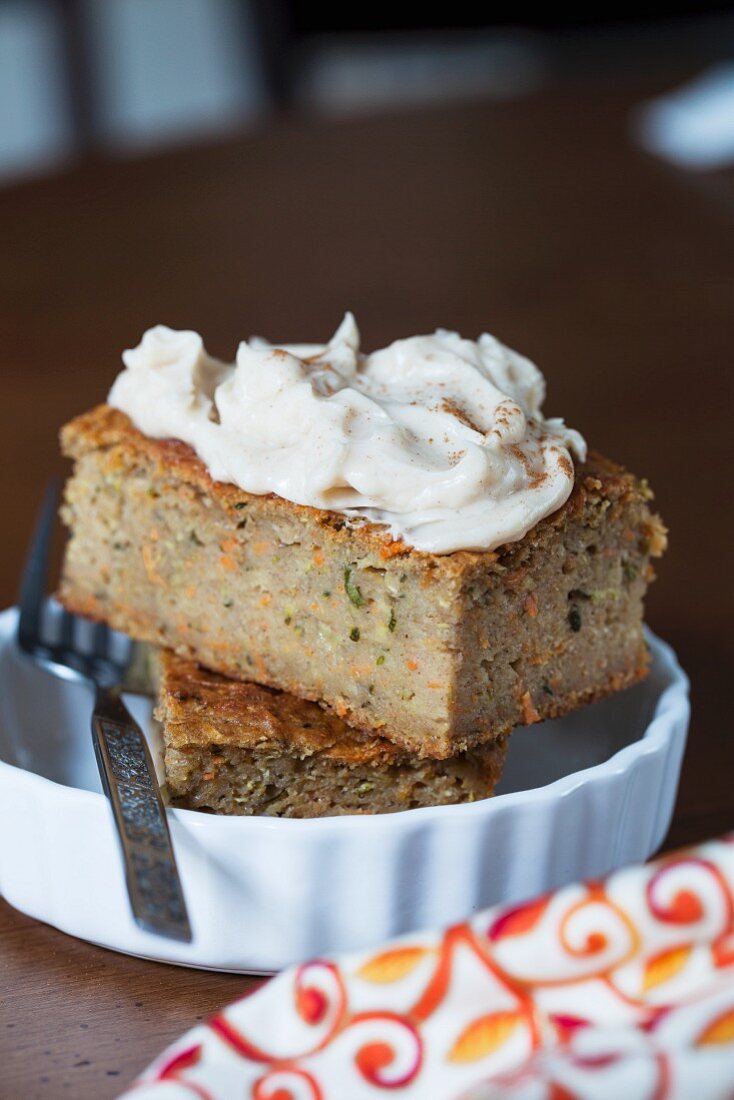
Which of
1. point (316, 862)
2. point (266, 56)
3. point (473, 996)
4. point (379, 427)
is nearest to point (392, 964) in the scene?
point (473, 996)

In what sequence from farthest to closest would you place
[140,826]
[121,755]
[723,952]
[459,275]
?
[459,275] < [121,755] < [140,826] < [723,952]

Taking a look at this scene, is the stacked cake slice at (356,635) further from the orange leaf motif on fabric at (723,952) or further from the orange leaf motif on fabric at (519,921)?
the orange leaf motif on fabric at (723,952)

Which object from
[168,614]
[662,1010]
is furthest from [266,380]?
[662,1010]

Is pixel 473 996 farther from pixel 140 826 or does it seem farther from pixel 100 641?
pixel 100 641

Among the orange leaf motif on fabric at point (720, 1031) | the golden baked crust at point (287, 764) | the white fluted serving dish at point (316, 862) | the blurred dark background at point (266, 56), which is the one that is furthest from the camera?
the blurred dark background at point (266, 56)

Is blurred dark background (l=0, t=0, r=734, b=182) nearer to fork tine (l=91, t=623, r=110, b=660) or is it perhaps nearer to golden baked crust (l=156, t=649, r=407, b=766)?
fork tine (l=91, t=623, r=110, b=660)

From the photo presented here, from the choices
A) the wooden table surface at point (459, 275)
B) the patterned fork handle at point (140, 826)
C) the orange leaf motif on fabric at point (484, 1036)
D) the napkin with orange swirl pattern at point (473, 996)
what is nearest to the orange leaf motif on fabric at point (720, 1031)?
the napkin with orange swirl pattern at point (473, 996)
